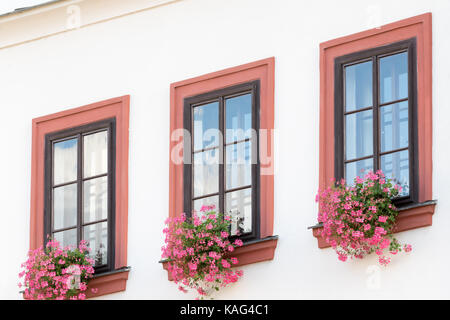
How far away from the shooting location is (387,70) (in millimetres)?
16375

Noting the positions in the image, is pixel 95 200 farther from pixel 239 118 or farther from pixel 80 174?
pixel 239 118

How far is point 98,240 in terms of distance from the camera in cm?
1811

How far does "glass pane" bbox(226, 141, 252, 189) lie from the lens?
17172 mm

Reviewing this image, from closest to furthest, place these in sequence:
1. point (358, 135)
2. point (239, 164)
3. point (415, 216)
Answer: point (415, 216), point (358, 135), point (239, 164)

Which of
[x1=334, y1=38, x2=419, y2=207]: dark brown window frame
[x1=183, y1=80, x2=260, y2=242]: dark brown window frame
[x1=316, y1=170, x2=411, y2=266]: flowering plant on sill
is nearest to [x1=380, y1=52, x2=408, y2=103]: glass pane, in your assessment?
[x1=334, y1=38, x2=419, y2=207]: dark brown window frame

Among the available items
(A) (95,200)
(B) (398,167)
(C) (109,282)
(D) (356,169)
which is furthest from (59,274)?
(B) (398,167)

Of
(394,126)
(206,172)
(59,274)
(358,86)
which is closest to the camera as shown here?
(394,126)

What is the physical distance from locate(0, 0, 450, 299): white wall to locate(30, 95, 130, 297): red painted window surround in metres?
0.08

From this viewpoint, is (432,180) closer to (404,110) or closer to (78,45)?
(404,110)

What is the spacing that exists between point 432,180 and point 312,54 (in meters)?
2.08

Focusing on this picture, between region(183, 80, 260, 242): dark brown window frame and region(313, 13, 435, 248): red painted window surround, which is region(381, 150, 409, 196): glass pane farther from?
region(183, 80, 260, 242): dark brown window frame

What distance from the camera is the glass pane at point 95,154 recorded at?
1838 cm

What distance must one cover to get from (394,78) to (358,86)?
0.44 meters

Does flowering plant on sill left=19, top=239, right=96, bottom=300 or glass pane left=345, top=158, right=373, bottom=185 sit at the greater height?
glass pane left=345, top=158, right=373, bottom=185
